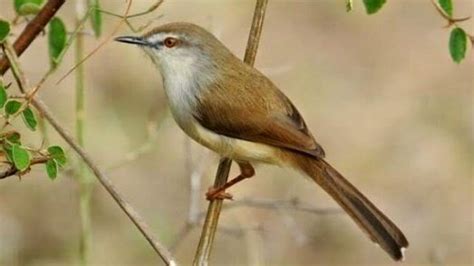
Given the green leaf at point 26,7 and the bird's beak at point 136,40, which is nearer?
the green leaf at point 26,7

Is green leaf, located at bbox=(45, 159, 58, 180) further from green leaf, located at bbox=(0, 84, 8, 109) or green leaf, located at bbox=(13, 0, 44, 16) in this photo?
green leaf, located at bbox=(13, 0, 44, 16)

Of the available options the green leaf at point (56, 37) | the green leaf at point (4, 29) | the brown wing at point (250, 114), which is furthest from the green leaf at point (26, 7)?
the brown wing at point (250, 114)

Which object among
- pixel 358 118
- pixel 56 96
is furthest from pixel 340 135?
pixel 56 96

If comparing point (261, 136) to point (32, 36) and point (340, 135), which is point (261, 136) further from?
point (340, 135)

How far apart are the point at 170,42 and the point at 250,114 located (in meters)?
0.40

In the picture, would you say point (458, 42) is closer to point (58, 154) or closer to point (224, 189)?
point (224, 189)

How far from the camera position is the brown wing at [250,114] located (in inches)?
170

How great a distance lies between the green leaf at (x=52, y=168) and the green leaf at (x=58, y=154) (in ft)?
0.03

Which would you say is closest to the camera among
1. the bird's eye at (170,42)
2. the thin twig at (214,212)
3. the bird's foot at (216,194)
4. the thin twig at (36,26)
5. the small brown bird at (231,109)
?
the thin twig at (36,26)

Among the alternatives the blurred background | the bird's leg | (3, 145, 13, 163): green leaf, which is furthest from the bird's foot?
the blurred background

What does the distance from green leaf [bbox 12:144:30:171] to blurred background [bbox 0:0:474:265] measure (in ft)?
13.9

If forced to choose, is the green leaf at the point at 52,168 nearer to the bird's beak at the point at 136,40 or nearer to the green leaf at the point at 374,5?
the green leaf at the point at 374,5

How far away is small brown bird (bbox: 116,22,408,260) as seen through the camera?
4297 mm

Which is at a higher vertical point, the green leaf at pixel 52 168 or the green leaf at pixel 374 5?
the green leaf at pixel 374 5
